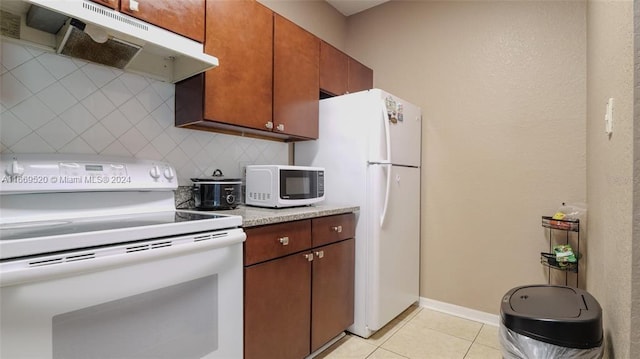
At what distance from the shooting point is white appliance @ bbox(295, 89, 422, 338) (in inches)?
82.0

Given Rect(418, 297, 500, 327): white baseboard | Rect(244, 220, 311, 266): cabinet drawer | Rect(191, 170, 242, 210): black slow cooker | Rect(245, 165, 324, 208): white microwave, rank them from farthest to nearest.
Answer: Rect(418, 297, 500, 327): white baseboard
Rect(245, 165, 324, 208): white microwave
Rect(191, 170, 242, 210): black slow cooker
Rect(244, 220, 311, 266): cabinet drawer

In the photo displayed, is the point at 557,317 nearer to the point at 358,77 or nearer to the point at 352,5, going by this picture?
the point at 358,77

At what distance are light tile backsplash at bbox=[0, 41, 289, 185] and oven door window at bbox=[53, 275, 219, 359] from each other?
831 mm

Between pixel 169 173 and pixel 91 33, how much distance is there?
685mm

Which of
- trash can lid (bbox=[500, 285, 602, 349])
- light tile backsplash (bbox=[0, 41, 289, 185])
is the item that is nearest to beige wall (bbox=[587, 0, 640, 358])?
trash can lid (bbox=[500, 285, 602, 349])

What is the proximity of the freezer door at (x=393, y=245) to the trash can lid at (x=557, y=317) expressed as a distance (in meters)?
0.92

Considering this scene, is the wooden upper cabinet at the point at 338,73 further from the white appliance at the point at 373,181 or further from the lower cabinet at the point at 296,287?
the lower cabinet at the point at 296,287

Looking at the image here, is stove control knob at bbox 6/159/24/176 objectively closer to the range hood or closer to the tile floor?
the range hood

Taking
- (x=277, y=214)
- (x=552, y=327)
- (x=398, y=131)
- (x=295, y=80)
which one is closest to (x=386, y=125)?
(x=398, y=131)

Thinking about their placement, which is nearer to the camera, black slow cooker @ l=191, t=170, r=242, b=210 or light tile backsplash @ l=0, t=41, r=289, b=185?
light tile backsplash @ l=0, t=41, r=289, b=185

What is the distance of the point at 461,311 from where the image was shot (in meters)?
2.49

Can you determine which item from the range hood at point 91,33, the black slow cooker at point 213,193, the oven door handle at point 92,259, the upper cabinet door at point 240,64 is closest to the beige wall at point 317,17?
the upper cabinet door at point 240,64

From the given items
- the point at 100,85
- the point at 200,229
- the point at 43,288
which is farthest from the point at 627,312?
the point at 100,85

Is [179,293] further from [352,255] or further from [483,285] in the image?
[483,285]
